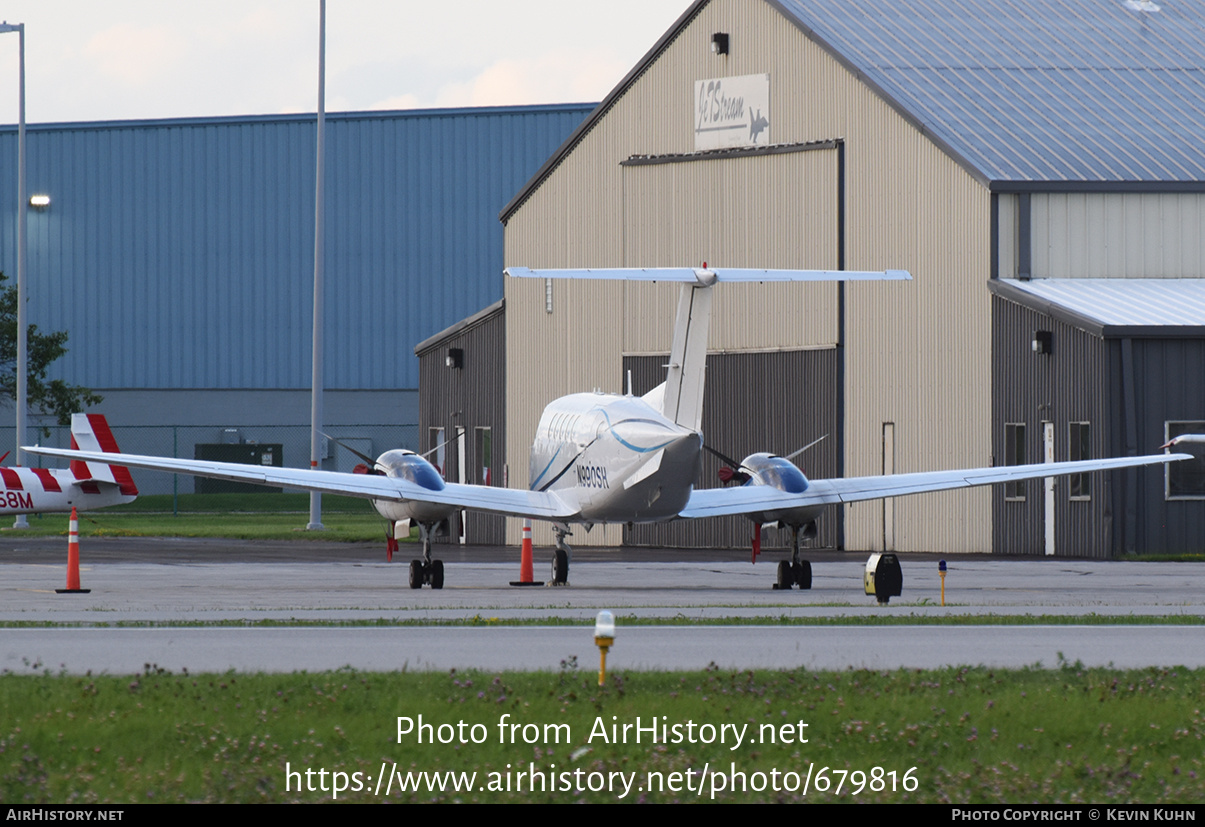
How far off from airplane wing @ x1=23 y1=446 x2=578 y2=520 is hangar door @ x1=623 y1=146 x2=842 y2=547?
45.6 ft

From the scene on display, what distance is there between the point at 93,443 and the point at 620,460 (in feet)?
78.2

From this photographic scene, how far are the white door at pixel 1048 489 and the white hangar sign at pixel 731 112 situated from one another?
10497 mm

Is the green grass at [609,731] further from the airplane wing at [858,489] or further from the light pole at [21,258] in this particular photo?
the light pole at [21,258]

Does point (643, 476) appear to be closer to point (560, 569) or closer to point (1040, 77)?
point (560, 569)

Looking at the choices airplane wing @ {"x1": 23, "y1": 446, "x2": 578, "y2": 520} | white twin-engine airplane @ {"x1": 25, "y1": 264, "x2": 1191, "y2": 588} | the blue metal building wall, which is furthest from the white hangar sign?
the blue metal building wall

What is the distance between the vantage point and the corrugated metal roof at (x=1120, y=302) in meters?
37.1

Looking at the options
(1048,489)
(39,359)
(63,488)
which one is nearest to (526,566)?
(1048,489)

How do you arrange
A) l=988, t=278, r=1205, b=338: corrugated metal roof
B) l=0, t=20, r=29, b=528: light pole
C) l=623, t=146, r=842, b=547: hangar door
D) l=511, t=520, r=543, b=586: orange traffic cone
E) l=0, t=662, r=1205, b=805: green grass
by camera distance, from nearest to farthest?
l=0, t=662, r=1205, b=805: green grass < l=511, t=520, r=543, b=586: orange traffic cone < l=988, t=278, r=1205, b=338: corrugated metal roof < l=623, t=146, r=842, b=547: hangar door < l=0, t=20, r=29, b=528: light pole

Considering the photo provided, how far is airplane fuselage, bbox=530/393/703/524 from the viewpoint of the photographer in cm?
2808

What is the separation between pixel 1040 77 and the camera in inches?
1777

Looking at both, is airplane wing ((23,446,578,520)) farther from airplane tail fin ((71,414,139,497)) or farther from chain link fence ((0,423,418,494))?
chain link fence ((0,423,418,494))

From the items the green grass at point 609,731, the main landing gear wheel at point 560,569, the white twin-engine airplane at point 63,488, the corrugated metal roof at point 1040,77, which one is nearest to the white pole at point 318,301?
the white twin-engine airplane at point 63,488
